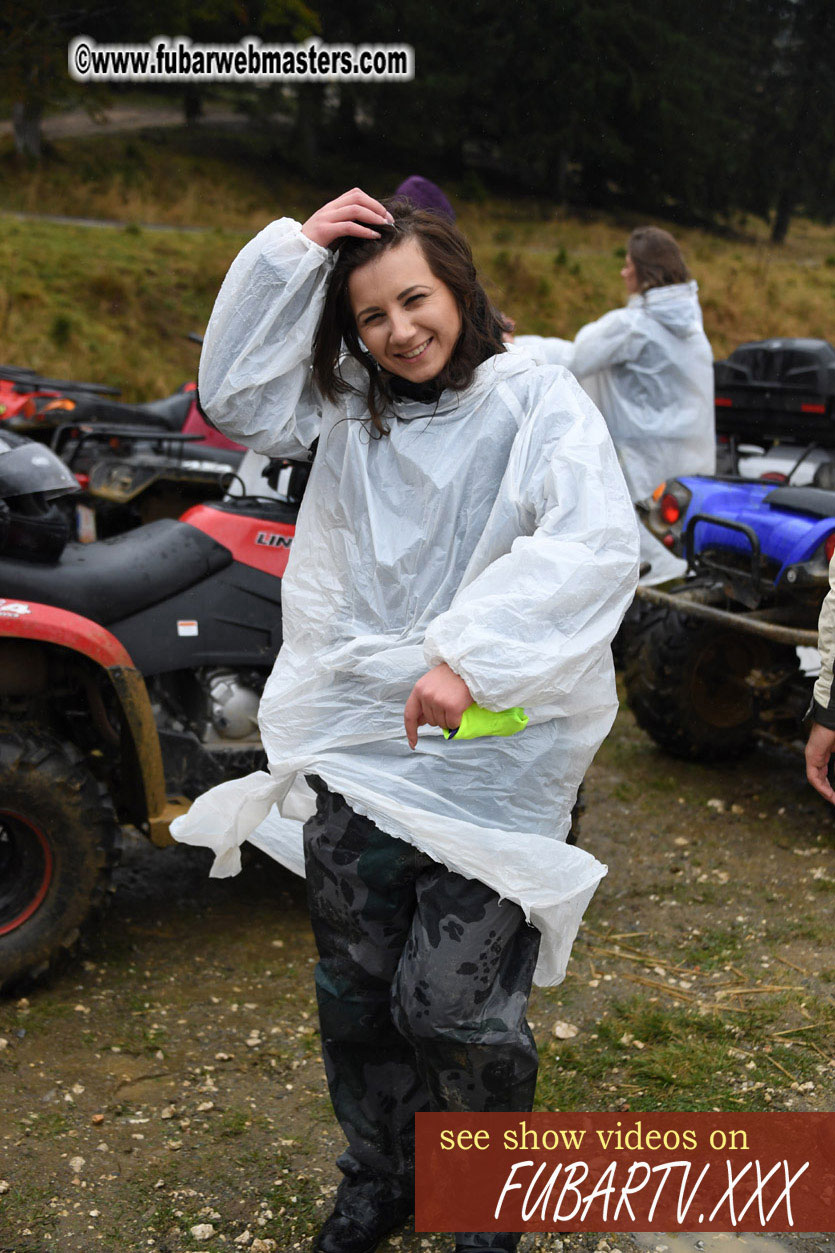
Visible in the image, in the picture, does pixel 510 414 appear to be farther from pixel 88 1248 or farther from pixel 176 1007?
pixel 176 1007

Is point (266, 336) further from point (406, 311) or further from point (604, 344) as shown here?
point (604, 344)

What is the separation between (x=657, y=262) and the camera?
539 cm

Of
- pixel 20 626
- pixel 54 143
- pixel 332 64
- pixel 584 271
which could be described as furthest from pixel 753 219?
pixel 20 626

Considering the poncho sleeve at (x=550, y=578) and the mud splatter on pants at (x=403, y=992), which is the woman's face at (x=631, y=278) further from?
the mud splatter on pants at (x=403, y=992)

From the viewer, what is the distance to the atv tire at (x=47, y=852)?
300cm

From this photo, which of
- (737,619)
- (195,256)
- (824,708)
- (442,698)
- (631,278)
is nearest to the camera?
(442,698)

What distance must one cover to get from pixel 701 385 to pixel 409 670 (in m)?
3.88

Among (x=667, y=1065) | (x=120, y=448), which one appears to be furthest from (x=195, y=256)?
(x=667, y=1065)

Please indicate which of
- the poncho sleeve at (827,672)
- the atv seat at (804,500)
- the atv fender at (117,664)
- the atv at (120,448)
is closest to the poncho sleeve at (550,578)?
the poncho sleeve at (827,672)

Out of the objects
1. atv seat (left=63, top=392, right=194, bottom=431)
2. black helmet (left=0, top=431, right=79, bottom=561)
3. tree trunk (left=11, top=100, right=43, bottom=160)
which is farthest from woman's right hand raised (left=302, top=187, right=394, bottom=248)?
tree trunk (left=11, top=100, right=43, bottom=160)

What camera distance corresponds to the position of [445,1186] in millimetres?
2092

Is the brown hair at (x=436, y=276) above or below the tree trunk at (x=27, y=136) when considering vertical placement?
below

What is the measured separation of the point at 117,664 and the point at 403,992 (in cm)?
140

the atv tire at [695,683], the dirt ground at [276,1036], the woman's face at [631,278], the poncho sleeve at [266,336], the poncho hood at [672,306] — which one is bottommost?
the dirt ground at [276,1036]
